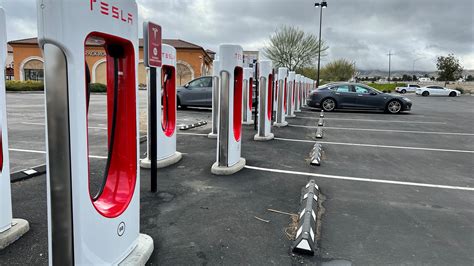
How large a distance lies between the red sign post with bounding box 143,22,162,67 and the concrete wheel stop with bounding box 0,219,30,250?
2.03 m

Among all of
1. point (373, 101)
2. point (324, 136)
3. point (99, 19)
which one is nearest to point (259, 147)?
point (324, 136)

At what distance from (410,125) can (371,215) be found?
31.0 feet

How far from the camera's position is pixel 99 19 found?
83.9 inches

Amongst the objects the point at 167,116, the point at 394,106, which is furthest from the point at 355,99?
the point at 167,116

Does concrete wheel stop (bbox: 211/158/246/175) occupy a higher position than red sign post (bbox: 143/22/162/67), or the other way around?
red sign post (bbox: 143/22/162/67)

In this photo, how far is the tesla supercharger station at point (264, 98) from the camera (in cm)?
810

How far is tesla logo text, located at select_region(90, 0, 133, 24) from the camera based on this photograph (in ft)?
6.98

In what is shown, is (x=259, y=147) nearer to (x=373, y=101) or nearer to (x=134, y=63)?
(x=134, y=63)

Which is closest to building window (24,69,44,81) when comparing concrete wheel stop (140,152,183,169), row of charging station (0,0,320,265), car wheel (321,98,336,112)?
car wheel (321,98,336,112)

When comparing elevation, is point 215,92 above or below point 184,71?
below

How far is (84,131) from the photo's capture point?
207cm

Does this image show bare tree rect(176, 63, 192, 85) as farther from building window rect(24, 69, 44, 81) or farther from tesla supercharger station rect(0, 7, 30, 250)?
tesla supercharger station rect(0, 7, 30, 250)

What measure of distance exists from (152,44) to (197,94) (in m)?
11.9

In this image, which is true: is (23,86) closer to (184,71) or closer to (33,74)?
(33,74)
